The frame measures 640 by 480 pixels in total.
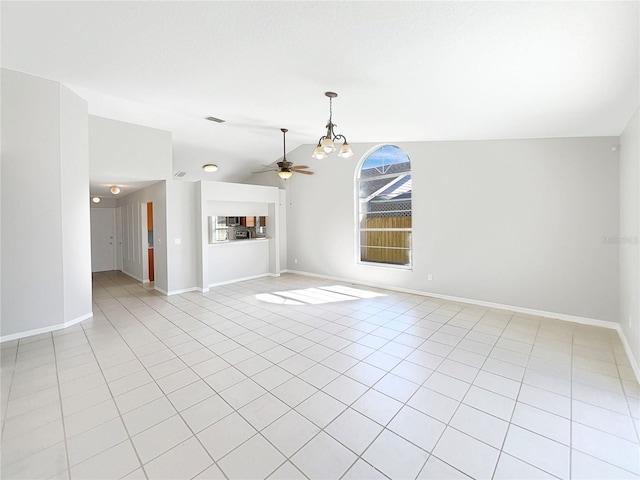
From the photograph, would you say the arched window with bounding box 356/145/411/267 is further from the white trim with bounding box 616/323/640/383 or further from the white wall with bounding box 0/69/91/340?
the white wall with bounding box 0/69/91/340

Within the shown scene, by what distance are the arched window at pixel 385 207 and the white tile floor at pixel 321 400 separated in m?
2.22

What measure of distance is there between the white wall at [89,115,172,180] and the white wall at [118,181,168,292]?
45 cm

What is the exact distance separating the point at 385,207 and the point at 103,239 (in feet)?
28.0

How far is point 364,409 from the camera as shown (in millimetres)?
2225

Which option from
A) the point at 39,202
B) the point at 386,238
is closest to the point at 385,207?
the point at 386,238

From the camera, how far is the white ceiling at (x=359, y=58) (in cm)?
189

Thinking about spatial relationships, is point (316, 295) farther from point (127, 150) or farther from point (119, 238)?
point (119, 238)

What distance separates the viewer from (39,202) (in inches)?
142

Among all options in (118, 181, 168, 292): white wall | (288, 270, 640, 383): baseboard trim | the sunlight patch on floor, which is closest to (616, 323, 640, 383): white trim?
(288, 270, 640, 383): baseboard trim

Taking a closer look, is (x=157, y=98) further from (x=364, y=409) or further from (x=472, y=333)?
(x=472, y=333)

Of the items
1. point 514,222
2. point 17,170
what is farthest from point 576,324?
point 17,170

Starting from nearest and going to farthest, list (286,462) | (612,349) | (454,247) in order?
(286,462) → (612,349) → (454,247)

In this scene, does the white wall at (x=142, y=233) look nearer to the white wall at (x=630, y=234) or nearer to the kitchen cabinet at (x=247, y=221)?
the kitchen cabinet at (x=247, y=221)

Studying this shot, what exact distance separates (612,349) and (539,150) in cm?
282
